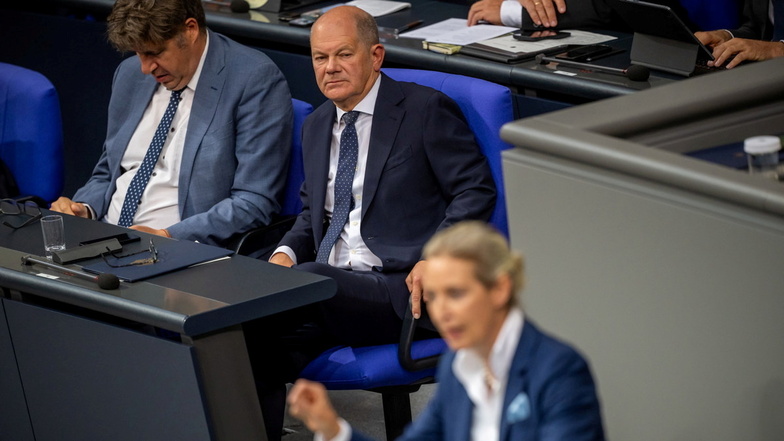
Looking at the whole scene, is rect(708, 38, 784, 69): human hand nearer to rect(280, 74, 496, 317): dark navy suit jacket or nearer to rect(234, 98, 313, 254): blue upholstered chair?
rect(280, 74, 496, 317): dark navy suit jacket

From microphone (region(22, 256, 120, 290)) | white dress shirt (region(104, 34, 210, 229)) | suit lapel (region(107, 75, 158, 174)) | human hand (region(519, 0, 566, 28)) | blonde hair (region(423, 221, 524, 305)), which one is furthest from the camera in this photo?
human hand (region(519, 0, 566, 28))

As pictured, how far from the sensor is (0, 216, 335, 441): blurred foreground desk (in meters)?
2.49

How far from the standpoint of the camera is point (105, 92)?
16.4ft

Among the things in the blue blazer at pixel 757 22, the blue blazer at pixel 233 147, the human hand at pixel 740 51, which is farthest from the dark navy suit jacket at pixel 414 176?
the blue blazer at pixel 757 22

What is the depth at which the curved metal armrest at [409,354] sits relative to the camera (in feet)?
9.11

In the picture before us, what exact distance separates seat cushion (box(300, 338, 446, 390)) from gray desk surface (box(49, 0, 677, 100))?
3.39 feet

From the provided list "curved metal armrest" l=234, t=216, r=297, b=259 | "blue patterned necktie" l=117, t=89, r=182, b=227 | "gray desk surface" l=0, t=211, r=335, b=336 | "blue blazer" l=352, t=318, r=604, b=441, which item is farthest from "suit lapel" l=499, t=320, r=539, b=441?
"blue patterned necktie" l=117, t=89, r=182, b=227

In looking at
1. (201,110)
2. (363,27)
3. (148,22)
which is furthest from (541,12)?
(148,22)

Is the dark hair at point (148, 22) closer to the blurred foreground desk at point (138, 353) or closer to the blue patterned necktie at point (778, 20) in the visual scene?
the blurred foreground desk at point (138, 353)

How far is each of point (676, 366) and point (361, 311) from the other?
1278mm

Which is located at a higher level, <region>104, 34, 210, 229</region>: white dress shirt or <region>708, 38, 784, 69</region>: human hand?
<region>708, 38, 784, 69</region>: human hand

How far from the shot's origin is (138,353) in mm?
2604

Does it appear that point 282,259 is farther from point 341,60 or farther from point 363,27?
point 363,27

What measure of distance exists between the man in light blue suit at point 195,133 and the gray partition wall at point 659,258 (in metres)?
1.59
